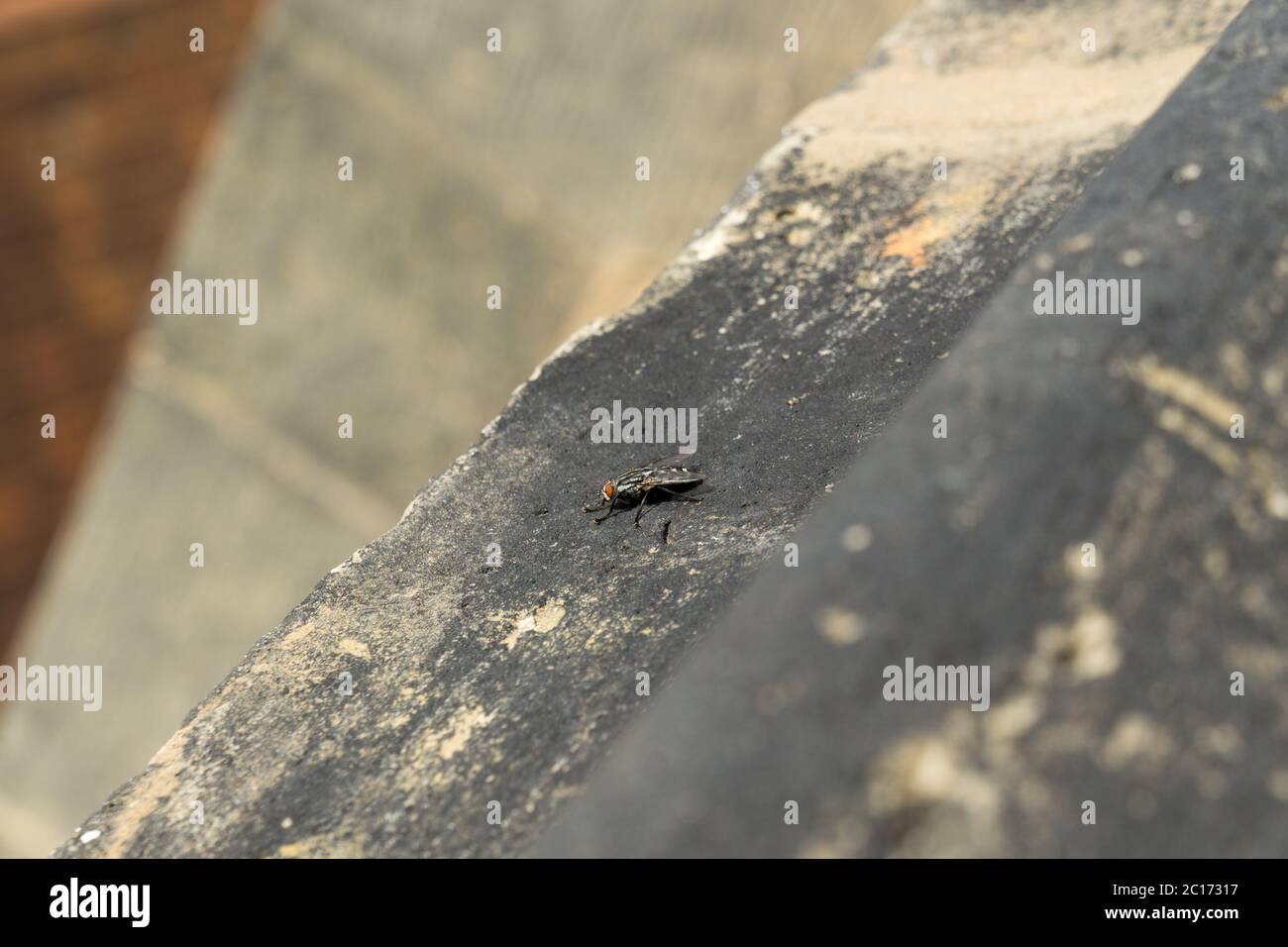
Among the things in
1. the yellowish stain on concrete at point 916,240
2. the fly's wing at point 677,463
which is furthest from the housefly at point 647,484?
the yellowish stain on concrete at point 916,240

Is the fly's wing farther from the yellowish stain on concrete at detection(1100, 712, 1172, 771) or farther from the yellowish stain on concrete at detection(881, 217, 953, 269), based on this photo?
the yellowish stain on concrete at detection(1100, 712, 1172, 771)

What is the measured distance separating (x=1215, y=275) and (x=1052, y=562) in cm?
38

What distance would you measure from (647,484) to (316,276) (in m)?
5.50

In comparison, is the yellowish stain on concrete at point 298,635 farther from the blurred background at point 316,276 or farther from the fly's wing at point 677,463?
the blurred background at point 316,276

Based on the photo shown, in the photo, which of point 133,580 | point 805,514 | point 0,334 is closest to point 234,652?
point 133,580

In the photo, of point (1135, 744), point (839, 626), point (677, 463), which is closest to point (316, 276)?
point (677, 463)

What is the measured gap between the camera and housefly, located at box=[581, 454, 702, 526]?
1.75 metres

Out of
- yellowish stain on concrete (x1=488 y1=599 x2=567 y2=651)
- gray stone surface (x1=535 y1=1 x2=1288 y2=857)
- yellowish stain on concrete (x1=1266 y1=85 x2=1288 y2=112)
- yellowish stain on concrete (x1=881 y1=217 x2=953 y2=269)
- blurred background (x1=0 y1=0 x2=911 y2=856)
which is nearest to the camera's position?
gray stone surface (x1=535 y1=1 x2=1288 y2=857)

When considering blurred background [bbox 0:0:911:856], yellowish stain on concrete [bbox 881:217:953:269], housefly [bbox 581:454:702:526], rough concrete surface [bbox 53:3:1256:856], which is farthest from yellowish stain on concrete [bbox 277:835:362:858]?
blurred background [bbox 0:0:911:856]

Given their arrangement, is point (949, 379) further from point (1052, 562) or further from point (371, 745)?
point (371, 745)

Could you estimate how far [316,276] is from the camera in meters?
6.78

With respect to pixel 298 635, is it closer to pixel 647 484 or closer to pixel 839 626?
pixel 647 484

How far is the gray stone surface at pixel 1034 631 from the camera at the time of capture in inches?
35.4
